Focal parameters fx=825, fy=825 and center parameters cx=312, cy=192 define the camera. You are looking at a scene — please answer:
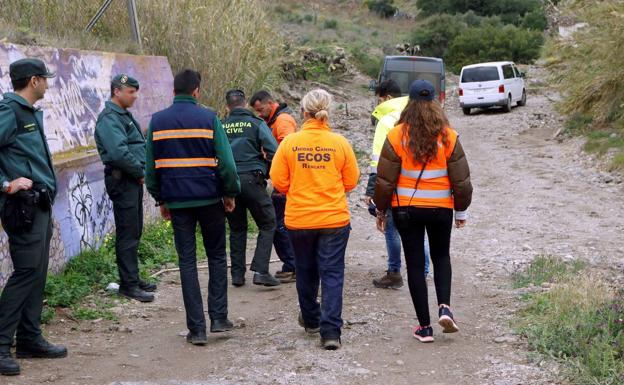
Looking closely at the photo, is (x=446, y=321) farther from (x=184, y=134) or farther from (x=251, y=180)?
(x=251, y=180)

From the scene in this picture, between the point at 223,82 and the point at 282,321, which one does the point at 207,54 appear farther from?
the point at 282,321

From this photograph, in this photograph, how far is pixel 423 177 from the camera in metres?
5.67

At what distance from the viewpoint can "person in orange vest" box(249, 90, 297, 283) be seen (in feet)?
26.6

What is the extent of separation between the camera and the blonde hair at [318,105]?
5768mm

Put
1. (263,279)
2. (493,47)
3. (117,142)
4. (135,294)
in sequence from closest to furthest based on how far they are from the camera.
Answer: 1. (117,142)
2. (135,294)
3. (263,279)
4. (493,47)

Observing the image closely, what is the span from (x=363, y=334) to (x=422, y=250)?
852mm

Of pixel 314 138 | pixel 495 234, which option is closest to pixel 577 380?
pixel 314 138

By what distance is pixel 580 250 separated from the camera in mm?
9625

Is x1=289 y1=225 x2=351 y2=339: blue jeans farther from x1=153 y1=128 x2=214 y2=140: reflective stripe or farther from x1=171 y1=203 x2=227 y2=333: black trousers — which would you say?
x1=153 y1=128 x2=214 y2=140: reflective stripe

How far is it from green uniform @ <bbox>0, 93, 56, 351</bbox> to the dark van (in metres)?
19.3

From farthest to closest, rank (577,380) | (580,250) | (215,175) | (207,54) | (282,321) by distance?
(207,54)
(580,250)
(282,321)
(215,175)
(577,380)

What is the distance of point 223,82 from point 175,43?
962 mm

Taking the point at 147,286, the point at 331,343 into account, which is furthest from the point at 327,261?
the point at 147,286

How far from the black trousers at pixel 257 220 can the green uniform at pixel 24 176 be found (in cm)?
255
